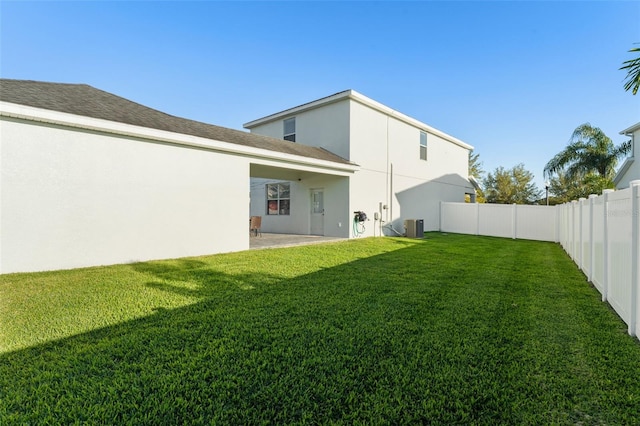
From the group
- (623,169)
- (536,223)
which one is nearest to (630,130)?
(623,169)

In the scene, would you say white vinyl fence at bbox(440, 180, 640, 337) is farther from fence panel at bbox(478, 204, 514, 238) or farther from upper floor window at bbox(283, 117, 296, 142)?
upper floor window at bbox(283, 117, 296, 142)

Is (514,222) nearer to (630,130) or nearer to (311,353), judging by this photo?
(630,130)

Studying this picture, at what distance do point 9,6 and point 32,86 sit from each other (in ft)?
5.55

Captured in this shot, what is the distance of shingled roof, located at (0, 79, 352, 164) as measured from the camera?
20.6 ft

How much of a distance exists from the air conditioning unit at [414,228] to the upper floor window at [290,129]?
7.00 m

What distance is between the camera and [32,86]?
292 inches

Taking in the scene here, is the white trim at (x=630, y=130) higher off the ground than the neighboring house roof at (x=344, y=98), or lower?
lower

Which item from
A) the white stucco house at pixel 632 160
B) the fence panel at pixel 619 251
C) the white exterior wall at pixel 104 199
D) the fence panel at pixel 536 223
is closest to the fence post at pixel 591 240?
the fence panel at pixel 619 251

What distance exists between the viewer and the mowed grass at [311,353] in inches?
76.2

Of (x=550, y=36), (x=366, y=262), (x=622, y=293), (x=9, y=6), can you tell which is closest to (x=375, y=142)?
(x=550, y=36)

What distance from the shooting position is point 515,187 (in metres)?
32.4

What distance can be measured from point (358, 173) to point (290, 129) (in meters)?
4.57

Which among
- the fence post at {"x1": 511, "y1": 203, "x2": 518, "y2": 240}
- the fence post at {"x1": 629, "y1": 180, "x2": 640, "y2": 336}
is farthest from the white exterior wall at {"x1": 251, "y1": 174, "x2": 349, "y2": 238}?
the fence post at {"x1": 629, "y1": 180, "x2": 640, "y2": 336}

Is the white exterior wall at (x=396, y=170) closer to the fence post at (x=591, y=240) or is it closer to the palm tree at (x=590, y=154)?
the palm tree at (x=590, y=154)
